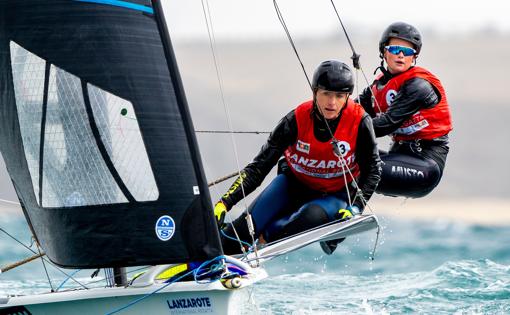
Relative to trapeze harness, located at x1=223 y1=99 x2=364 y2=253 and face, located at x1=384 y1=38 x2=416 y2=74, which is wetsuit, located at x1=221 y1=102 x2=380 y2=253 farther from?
face, located at x1=384 y1=38 x2=416 y2=74

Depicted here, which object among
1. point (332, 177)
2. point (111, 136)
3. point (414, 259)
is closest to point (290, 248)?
point (332, 177)

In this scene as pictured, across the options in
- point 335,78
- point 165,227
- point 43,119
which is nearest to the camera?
point 165,227

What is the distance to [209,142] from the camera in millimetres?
19125

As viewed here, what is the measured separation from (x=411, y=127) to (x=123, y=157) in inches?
83.3

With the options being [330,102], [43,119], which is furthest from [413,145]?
[43,119]

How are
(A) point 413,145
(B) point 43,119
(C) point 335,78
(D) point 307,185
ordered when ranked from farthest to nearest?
(A) point 413,145 → (D) point 307,185 → (C) point 335,78 → (B) point 43,119

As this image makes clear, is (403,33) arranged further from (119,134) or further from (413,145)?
(119,134)

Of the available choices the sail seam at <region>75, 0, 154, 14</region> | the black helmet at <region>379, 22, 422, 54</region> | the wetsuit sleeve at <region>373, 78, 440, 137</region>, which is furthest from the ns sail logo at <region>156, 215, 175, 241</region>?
the black helmet at <region>379, 22, 422, 54</region>

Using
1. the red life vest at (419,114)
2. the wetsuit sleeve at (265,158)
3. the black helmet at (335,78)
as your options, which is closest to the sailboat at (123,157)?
the wetsuit sleeve at (265,158)

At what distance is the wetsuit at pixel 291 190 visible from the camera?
6391mm

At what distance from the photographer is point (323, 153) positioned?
641 centimetres

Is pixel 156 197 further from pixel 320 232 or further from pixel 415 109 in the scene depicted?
pixel 415 109

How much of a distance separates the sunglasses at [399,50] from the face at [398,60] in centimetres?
2

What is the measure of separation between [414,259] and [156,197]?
7.99 metres
